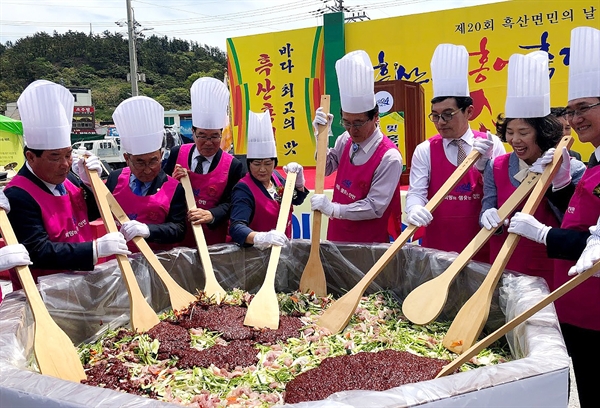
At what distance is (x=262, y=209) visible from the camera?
2889 millimetres

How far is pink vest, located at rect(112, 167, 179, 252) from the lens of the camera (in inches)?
106

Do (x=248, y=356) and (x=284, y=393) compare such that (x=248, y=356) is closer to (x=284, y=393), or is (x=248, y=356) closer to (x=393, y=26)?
(x=284, y=393)

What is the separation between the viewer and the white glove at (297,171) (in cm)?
296

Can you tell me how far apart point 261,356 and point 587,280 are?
1.31 metres

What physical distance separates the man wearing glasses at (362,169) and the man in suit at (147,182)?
79 centimetres

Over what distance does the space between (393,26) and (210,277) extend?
17.7 ft

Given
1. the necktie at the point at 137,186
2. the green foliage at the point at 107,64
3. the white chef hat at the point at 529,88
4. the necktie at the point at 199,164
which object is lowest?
the necktie at the point at 137,186

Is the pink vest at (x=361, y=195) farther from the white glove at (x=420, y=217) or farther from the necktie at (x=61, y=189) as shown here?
the necktie at (x=61, y=189)

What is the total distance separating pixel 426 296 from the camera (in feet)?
7.29

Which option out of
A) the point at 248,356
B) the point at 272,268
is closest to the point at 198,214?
the point at 272,268

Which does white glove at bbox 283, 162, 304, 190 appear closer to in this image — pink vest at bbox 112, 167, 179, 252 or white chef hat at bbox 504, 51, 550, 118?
pink vest at bbox 112, 167, 179, 252

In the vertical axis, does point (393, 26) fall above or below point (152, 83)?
below

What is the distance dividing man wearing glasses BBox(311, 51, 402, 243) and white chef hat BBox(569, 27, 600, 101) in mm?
1036

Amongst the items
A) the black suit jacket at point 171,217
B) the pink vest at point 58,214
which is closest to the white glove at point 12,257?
the pink vest at point 58,214
